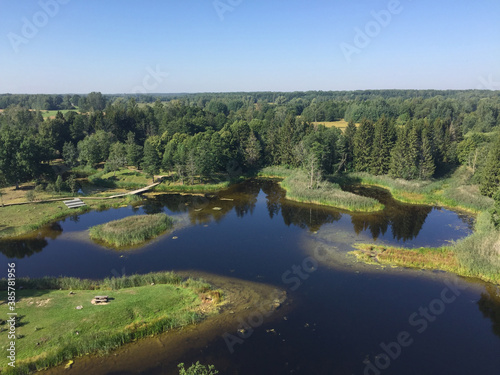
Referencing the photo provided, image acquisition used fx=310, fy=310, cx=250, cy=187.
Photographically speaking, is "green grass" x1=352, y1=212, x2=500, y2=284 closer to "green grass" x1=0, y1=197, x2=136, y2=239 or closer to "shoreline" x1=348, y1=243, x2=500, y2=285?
"shoreline" x1=348, y1=243, x2=500, y2=285

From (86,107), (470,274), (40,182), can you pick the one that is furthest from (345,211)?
(86,107)

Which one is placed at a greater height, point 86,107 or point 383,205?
point 86,107

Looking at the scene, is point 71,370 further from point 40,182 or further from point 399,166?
point 399,166

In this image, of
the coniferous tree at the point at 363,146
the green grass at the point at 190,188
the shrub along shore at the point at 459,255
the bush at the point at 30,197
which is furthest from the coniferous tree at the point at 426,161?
the bush at the point at 30,197

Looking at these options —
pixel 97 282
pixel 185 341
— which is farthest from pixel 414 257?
pixel 97 282

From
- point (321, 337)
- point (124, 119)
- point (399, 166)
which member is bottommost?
point (321, 337)

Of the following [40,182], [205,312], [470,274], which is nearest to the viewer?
[205,312]

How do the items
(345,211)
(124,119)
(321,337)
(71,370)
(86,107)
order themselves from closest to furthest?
(71,370) → (321,337) → (345,211) → (124,119) → (86,107)

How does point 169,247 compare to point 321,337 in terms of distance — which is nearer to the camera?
point 321,337

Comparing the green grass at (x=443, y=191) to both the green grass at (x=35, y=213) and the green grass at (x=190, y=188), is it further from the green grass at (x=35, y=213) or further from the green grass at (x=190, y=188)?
the green grass at (x=35, y=213)
